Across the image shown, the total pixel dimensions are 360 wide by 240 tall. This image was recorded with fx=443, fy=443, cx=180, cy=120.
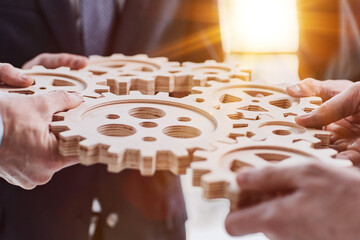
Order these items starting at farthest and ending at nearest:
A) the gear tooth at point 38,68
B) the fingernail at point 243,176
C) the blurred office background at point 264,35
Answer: the blurred office background at point 264,35
the gear tooth at point 38,68
the fingernail at point 243,176

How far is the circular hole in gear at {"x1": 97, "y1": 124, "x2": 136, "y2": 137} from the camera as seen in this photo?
167 cm

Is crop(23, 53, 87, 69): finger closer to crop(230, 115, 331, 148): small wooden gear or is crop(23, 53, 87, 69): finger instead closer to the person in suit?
the person in suit

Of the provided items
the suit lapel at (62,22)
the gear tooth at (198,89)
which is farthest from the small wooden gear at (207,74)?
the suit lapel at (62,22)

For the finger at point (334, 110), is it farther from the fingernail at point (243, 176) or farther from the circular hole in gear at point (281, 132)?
the fingernail at point (243, 176)

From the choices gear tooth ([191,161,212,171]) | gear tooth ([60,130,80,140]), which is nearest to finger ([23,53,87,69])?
gear tooth ([60,130,80,140])

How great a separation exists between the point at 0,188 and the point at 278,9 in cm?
463

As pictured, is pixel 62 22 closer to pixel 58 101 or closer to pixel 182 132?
pixel 58 101

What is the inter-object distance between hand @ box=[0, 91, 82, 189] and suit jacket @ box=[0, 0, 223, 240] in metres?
1.14

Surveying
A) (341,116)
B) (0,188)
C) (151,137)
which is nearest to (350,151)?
(341,116)

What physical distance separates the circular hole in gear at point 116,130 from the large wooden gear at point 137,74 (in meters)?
0.57

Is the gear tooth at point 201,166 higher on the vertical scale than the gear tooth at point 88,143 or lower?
lower

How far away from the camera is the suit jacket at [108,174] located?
2811mm

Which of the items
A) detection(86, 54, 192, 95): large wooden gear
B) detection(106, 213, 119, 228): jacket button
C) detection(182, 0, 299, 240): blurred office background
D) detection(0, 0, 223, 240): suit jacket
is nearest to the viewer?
detection(86, 54, 192, 95): large wooden gear

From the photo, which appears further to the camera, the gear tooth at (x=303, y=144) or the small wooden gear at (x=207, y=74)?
the small wooden gear at (x=207, y=74)
